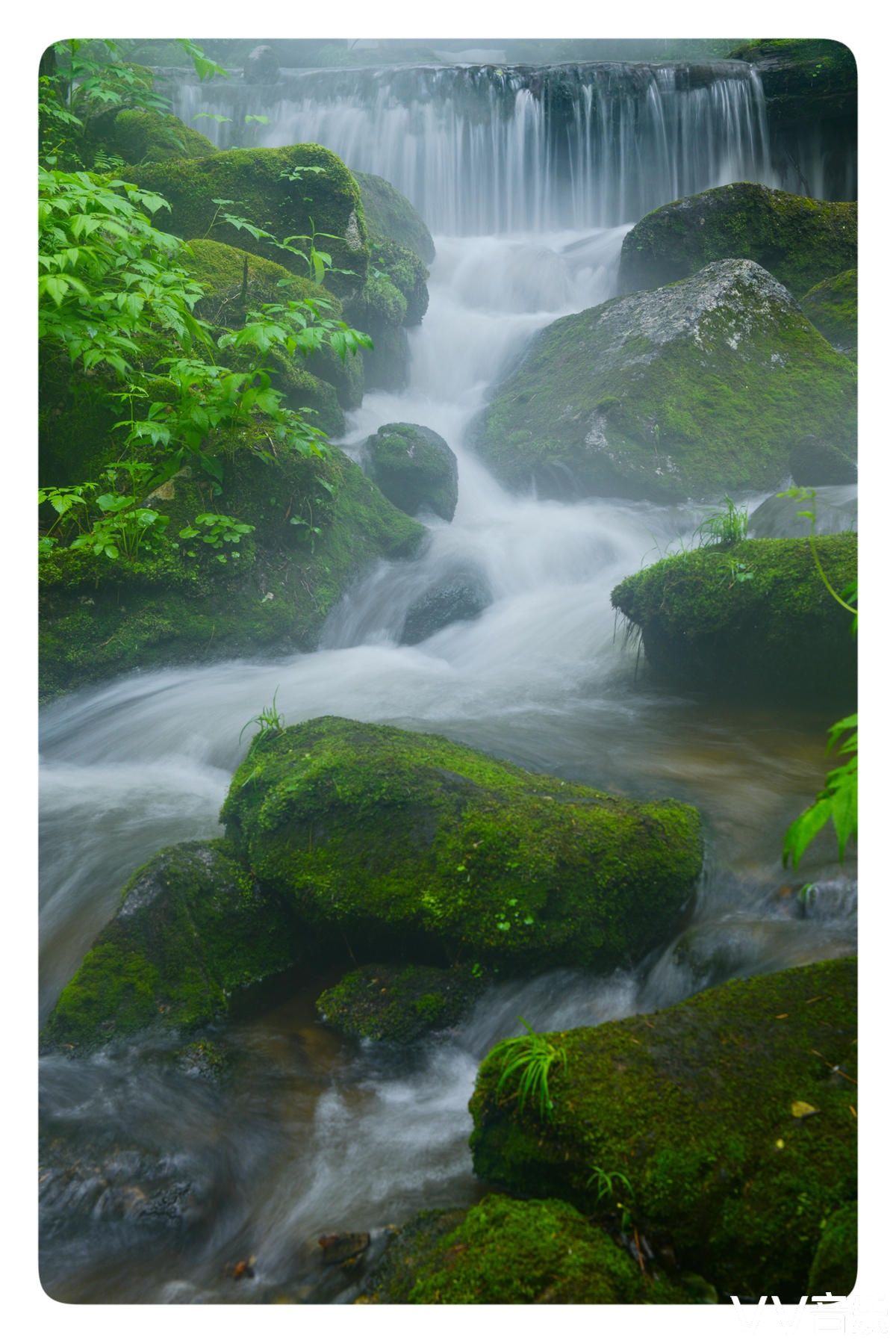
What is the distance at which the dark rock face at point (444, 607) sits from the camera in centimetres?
336

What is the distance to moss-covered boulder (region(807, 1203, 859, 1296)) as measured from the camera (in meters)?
1.43

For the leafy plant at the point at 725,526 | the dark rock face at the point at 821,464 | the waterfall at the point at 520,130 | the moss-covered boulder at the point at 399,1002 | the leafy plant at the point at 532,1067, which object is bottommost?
the moss-covered boulder at the point at 399,1002

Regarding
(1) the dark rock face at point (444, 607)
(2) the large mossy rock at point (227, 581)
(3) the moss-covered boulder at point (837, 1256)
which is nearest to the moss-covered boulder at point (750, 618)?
(1) the dark rock face at point (444, 607)

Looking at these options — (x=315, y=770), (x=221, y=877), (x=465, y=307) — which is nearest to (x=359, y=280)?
(x=465, y=307)

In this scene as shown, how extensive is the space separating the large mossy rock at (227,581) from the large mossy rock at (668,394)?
748 millimetres

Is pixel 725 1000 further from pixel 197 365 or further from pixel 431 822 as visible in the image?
pixel 197 365

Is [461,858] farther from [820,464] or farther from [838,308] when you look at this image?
[838,308]

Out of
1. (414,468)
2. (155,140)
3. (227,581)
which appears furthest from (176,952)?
(155,140)

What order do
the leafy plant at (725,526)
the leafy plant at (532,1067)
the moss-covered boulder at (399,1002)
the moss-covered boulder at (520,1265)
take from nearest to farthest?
the moss-covered boulder at (520,1265), the leafy plant at (532,1067), the moss-covered boulder at (399,1002), the leafy plant at (725,526)

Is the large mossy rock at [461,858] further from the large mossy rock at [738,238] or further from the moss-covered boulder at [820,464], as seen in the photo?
the large mossy rock at [738,238]

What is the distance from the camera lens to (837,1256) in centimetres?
146

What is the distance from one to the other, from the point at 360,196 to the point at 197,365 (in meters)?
0.99

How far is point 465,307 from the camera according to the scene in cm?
378

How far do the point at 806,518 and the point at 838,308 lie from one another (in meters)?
0.74
